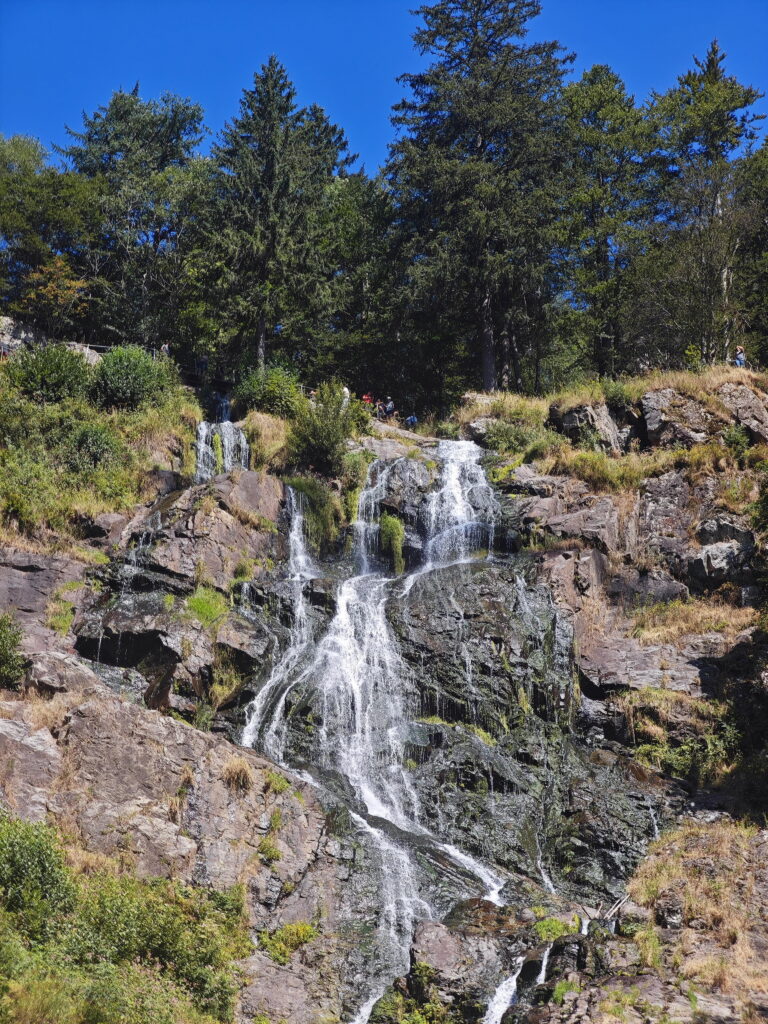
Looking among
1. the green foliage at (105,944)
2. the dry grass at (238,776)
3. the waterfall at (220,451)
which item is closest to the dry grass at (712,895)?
the green foliage at (105,944)

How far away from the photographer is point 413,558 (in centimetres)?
2389

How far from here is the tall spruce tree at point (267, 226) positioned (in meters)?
32.3

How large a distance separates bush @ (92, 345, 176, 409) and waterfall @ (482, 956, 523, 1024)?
67.1 feet

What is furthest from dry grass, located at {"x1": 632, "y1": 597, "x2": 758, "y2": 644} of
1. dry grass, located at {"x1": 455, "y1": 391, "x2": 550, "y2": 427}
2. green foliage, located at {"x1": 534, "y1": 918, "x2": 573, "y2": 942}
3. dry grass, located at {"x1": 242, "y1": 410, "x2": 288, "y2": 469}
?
dry grass, located at {"x1": 242, "y1": 410, "x2": 288, "y2": 469}

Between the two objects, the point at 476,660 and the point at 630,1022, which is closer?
the point at 630,1022

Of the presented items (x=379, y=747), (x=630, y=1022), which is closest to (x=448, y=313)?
(x=379, y=747)

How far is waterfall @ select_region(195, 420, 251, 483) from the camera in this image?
86.8 feet

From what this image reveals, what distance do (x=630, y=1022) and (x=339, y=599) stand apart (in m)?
11.9

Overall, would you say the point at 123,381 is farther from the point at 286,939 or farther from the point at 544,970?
the point at 544,970

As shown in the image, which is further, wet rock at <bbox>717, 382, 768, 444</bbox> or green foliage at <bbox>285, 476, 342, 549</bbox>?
wet rock at <bbox>717, 382, 768, 444</bbox>

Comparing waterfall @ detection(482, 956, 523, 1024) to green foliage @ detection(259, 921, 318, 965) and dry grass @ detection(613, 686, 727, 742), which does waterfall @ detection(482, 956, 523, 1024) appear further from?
dry grass @ detection(613, 686, 727, 742)

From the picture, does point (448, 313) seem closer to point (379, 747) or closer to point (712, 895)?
point (379, 747)

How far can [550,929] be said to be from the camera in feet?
41.5

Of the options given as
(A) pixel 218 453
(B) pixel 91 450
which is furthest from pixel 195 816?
(A) pixel 218 453
